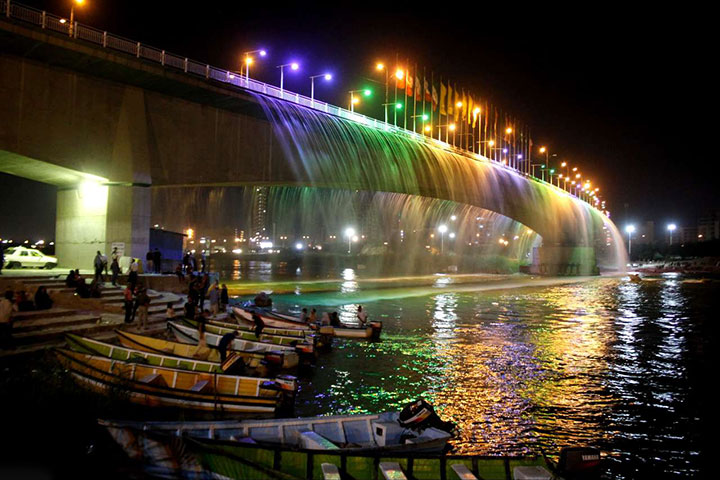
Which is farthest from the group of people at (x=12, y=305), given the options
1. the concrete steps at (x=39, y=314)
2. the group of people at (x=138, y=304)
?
the group of people at (x=138, y=304)

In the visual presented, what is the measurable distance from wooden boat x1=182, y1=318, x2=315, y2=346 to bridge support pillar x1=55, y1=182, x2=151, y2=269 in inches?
437

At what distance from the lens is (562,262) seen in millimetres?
81438

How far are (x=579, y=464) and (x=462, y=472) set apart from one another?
6.54ft

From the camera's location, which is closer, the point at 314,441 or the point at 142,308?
the point at 314,441

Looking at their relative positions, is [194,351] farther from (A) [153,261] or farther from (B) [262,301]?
(A) [153,261]

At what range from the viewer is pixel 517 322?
29.9 meters

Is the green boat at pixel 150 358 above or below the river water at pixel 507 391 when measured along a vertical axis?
above

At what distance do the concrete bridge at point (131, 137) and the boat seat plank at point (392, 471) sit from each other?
23.3 metres

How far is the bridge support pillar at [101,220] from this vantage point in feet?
92.6

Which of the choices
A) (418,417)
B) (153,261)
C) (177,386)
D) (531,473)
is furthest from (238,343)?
(153,261)

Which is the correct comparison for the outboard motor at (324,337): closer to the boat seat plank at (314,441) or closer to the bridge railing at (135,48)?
the boat seat plank at (314,441)

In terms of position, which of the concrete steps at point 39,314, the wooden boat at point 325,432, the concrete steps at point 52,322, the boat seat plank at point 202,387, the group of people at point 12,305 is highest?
the group of people at point 12,305

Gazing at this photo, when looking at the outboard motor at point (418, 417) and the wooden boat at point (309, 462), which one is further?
the outboard motor at point (418, 417)

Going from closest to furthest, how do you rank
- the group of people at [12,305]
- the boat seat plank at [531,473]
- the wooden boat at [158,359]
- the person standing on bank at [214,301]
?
the boat seat plank at [531,473]
the wooden boat at [158,359]
the group of people at [12,305]
the person standing on bank at [214,301]
